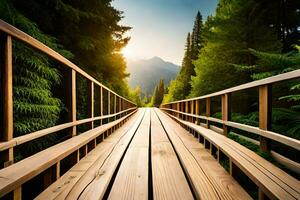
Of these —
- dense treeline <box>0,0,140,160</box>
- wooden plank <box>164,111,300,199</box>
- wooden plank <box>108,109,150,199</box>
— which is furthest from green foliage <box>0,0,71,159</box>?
wooden plank <box>164,111,300,199</box>

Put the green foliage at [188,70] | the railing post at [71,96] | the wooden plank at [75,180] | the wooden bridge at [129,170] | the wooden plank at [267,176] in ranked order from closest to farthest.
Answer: the wooden plank at [267,176] → the wooden bridge at [129,170] → the wooden plank at [75,180] → the railing post at [71,96] → the green foliage at [188,70]

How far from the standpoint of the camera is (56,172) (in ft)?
5.19

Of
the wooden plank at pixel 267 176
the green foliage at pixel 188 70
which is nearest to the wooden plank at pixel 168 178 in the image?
the wooden plank at pixel 267 176

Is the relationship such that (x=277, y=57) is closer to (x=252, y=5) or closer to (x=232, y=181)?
(x=232, y=181)

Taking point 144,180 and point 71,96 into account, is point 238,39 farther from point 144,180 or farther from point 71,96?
point 144,180

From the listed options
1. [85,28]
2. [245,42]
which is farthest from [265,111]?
[245,42]

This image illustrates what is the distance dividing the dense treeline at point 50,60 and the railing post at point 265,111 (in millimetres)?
2339

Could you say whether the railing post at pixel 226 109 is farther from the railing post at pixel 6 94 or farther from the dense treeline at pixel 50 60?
the railing post at pixel 6 94

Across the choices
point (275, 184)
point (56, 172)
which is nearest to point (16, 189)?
point (56, 172)

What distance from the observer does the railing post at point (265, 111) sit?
1697mm

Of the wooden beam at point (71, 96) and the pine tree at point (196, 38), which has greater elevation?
the pine tree at point (196, 38)

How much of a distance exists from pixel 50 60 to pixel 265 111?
4.28 meters

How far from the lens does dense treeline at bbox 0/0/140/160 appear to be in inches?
117

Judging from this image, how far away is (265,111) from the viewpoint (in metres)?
1.73
